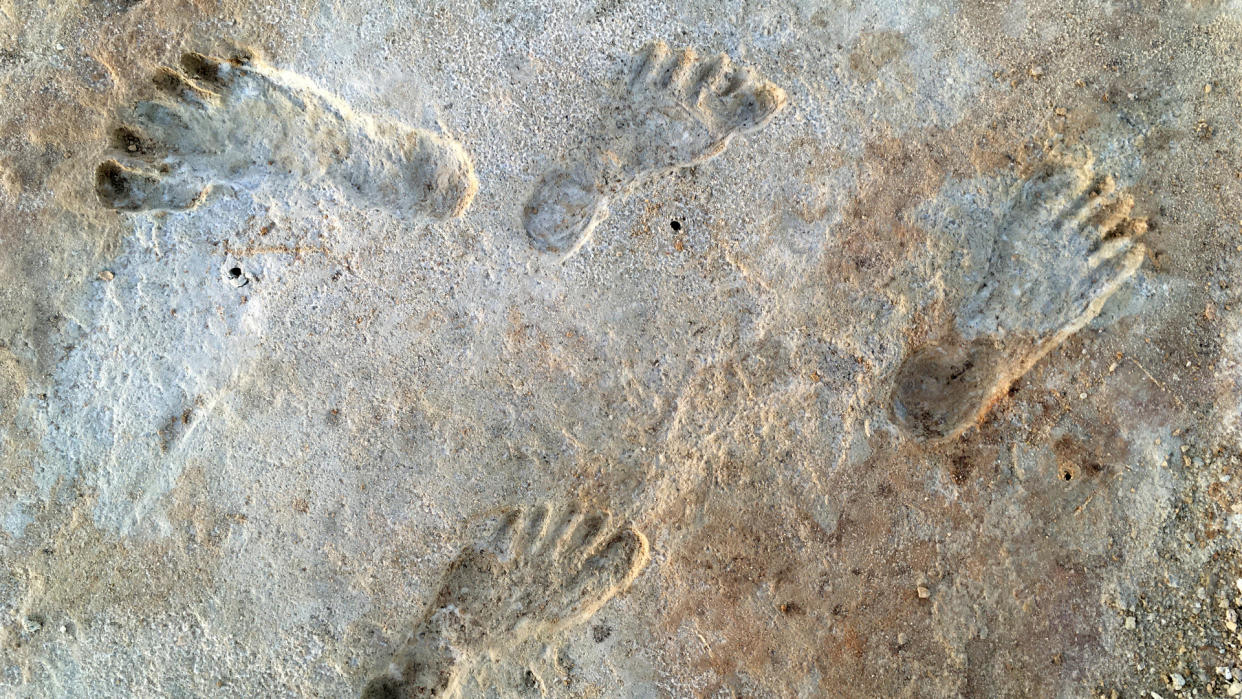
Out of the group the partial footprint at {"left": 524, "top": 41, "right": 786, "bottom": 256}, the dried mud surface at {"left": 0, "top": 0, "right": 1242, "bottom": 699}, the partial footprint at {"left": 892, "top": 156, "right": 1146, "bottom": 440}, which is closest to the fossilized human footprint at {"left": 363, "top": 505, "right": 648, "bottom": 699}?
the dried mud surface at {"left": 0, "top": 0, "right": 1242, "bottom": 699}

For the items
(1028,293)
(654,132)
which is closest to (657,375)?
(654,132)

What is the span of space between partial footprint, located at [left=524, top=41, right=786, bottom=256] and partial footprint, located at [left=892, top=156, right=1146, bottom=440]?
1.35 metres

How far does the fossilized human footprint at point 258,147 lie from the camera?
10.6 ft

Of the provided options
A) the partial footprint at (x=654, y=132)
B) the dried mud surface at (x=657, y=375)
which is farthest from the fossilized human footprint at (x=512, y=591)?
the partial footprint at (x=654, y=132)

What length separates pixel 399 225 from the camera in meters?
3.29

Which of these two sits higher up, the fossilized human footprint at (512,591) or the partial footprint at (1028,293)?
the partial footprint at (1028,293)

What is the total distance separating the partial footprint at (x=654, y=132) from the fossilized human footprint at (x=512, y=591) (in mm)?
1419

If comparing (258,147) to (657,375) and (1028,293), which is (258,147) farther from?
(1028,293)

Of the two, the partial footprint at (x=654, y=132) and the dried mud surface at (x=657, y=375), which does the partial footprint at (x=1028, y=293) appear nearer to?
the dried mud surface at (x=657, y=375)

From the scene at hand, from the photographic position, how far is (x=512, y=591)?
331 cm

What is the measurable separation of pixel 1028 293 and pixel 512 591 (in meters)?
2.89

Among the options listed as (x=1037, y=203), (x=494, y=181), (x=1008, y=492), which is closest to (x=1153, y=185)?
(x=1037, y=203)

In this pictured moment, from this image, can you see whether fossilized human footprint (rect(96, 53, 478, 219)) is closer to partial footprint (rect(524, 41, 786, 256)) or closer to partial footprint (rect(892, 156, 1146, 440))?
partial footprint (rect(524, 41, 786, 256))

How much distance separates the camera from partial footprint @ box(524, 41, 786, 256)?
10.8 feet
